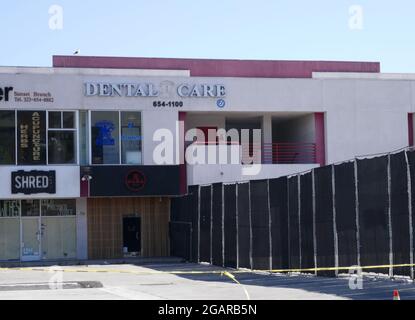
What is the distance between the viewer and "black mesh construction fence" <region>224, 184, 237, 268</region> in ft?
84.5

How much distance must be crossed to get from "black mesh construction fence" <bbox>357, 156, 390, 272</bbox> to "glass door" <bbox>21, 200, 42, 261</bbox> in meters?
20.3

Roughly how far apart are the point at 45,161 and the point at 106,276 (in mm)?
10468

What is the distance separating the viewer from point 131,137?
34.6m

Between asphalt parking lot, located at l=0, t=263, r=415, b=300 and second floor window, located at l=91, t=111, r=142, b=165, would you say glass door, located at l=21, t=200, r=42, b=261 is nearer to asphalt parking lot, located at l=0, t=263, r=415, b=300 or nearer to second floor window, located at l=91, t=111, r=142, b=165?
second floor window, located at l=91, t=111, r=142, b=165

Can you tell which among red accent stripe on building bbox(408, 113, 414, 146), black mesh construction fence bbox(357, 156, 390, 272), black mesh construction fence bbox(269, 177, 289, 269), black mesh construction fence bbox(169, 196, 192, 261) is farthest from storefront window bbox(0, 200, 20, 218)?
black mesh construction fence bbox(357, 156, 390, 272)

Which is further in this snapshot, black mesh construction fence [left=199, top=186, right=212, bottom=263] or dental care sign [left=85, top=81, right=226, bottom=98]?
dental care sign [left=85, top=81, right=226, bottom=98]

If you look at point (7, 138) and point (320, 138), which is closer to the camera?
point (7, 138)

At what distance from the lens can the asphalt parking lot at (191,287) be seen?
1594 cm

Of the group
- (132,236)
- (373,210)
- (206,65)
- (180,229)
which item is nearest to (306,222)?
(373,210)

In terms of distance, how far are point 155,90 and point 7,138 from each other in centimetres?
700

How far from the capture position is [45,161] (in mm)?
33562

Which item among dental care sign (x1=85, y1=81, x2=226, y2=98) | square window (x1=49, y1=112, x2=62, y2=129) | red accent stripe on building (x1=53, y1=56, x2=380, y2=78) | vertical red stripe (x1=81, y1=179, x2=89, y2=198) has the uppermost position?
red accent stripe on building (x1=53, y1=56, x2=380, y2=78)

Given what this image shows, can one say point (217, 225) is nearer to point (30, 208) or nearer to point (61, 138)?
point (61, 138)
